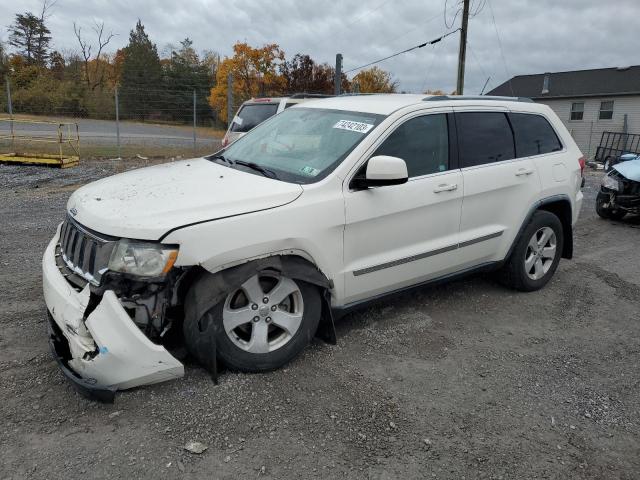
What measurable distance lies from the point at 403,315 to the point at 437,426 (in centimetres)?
153

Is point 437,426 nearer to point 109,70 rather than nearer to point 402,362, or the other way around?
point 402,362

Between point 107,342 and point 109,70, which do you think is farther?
point 109,70

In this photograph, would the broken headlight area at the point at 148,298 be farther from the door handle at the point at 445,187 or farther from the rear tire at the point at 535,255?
the rear tire at the point at 535,255

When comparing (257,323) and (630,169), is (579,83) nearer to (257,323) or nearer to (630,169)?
(630,169)

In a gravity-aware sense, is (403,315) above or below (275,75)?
below

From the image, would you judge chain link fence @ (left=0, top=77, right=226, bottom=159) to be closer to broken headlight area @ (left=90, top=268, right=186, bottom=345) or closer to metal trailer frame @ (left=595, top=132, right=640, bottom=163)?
broken headlight area @ (left=90, top=268, right=186, bottom=345)

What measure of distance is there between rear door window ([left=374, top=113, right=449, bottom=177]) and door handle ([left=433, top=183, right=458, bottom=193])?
0.13 m

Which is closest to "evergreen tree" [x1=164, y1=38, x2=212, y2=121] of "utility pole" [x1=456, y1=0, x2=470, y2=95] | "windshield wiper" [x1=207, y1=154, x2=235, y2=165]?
"utility pole" [x1=456, y1=0, x2=470, y2=95]

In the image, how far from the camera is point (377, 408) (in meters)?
3.09

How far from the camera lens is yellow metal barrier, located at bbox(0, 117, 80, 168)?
13.1 m

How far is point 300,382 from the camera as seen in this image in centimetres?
329

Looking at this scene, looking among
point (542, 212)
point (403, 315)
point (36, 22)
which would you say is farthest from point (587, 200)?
point (36, 22)

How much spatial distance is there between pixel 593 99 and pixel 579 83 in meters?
1.99

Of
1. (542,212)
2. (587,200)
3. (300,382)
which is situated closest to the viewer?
(300,382)
